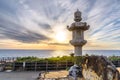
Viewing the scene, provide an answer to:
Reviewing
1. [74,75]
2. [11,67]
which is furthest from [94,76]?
[11,67]

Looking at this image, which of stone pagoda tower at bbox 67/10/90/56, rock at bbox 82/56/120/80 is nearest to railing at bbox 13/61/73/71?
stone pagoda tower at bbox 67/10/90/56

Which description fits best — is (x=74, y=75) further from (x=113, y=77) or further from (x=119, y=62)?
(x=119, y=62)

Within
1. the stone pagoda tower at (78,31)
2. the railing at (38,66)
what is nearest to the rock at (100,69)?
the stone pagoda tower at (78,31)

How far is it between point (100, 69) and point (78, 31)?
10786 mm

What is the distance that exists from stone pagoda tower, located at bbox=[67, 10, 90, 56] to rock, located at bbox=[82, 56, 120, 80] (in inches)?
316

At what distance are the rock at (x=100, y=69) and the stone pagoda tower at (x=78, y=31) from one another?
8019 mm

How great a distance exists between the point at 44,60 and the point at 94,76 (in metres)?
14.7

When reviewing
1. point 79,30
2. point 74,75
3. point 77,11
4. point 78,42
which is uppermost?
point 77,11

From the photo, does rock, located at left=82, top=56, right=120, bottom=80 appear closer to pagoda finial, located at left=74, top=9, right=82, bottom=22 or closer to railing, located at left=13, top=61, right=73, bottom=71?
pagoda finial, located at left=74, top=9, right=82, bottom=22

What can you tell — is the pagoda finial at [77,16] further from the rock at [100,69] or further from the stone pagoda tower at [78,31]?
the rock at [100,69]

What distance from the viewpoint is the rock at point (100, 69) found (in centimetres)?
921

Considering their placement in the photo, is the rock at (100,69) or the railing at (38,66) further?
the railing at (38,66)

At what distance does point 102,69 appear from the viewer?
385 inches

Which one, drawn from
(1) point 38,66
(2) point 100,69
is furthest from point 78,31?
(2) point 100,69
